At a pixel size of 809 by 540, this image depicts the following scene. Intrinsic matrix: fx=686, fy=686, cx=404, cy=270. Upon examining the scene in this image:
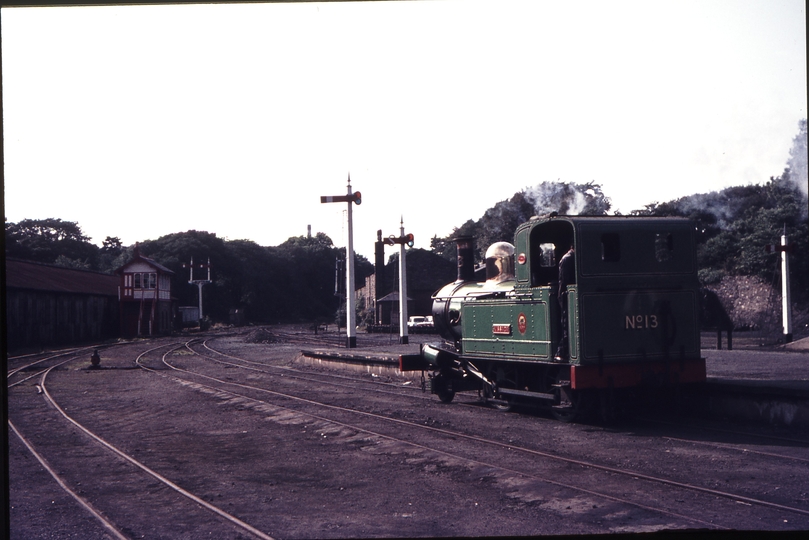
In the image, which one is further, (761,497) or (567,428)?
(567,428)

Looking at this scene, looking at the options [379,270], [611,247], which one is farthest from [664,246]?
[379,270]

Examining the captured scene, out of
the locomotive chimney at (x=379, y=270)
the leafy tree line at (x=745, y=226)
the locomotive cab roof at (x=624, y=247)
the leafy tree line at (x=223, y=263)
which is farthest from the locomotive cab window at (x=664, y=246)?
the leafy tree line at (x=223, y=263)

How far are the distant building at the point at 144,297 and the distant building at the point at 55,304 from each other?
1.10m

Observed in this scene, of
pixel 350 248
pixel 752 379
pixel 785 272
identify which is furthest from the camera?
pixel 350 248

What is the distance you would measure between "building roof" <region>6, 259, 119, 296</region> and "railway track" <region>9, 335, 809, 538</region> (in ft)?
46.0

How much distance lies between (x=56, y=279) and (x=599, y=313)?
2770cm

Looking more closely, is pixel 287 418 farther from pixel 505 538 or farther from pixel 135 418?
pixel 505 538

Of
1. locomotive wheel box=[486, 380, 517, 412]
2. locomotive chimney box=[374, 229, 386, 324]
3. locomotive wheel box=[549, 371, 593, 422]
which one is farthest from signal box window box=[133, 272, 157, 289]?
locomotive wheel box=[549, 371, 593, 422]

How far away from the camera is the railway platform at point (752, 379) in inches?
366

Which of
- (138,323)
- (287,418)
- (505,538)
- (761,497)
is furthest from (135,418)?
(138,323)

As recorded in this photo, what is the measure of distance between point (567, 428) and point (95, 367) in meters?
16.9

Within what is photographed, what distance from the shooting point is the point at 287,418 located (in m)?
11.8

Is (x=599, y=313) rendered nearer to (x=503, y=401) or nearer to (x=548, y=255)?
(x=548, y=255)

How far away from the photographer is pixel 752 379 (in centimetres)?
1259
